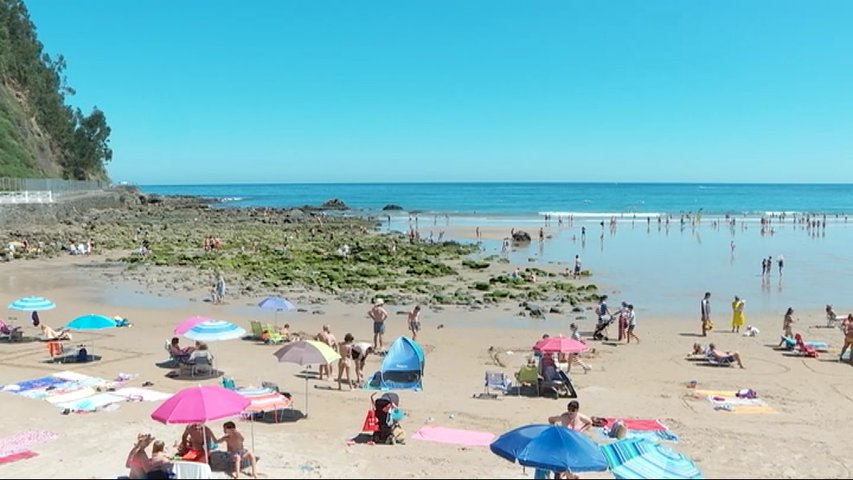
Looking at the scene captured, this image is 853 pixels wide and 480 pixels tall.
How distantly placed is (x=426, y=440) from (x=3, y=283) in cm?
2522

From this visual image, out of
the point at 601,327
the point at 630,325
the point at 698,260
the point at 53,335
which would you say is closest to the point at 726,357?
the point at 630,325

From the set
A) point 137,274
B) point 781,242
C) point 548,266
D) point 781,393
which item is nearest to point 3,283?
point 137,274

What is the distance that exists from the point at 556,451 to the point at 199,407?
5137mm

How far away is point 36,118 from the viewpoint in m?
88.4

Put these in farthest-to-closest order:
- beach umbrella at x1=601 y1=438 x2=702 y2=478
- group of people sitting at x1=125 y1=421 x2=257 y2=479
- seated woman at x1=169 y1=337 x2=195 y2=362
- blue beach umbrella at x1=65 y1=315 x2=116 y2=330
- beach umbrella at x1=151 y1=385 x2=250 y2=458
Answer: blue beach umbrella at x1=65 y1=315 x2=116 y2=330
seated woman at x1=169 y1=337 x2=195 y2=362
beach umbrella at x1=151 y1=385 x2=250 y2=458
group of people sitting at x1=125 y1=421 x2=257 y2=479
beach umbrella at x1=601 y1=438 x2=702 y2=478

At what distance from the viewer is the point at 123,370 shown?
16844 millimetres

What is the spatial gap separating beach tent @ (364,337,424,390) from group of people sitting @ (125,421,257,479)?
4.92 m

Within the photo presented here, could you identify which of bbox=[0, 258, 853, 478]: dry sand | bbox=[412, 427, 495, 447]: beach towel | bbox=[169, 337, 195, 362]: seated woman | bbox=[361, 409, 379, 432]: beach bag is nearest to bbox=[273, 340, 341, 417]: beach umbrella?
bbox=[0, 258, 853, 478]: dry sand

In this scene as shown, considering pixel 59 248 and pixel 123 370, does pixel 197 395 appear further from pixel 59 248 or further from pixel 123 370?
pixel 59 248

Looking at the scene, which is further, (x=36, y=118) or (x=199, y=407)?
(x=36, y=118)

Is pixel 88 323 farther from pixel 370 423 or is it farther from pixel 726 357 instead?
pixel 726 357

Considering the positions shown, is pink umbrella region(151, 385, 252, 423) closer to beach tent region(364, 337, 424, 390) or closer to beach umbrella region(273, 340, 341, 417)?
beach umbrella region(273, 340, 341, 417)

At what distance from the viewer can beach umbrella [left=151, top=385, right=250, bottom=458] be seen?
10297mm

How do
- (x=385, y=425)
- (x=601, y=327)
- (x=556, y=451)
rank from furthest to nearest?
(x=601, y=327), (x=385, y=425), (x=556, y=451)
